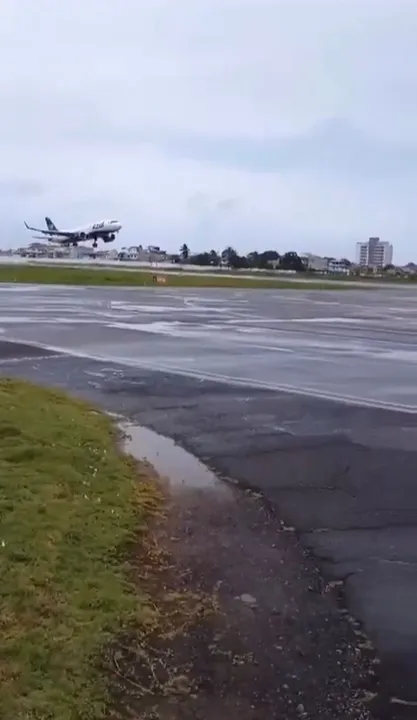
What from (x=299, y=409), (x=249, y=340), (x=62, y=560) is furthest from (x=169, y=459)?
(x=249, y=340)

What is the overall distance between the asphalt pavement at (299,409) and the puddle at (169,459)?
0.56 feet

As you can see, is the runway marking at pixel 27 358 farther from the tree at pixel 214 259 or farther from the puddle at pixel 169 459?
the tree at pixel 214 259

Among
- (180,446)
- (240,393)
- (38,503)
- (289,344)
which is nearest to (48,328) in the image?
(289,344)

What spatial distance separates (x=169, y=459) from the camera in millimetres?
8477

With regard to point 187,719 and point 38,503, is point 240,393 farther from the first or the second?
point 187,719

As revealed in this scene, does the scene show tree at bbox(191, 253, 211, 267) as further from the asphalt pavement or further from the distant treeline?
the asphalt pavement

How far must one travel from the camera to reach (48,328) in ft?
72.3

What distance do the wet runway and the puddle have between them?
3717mm

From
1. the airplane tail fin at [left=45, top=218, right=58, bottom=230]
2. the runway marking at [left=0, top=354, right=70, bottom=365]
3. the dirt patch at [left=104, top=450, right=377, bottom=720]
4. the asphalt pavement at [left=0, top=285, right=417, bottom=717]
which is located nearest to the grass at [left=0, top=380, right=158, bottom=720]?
the dirt patch at [left=104, top=450, right=377, bottom=720]

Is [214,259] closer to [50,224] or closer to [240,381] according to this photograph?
[50,224]

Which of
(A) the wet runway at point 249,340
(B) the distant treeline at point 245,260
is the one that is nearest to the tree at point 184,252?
(B) the distant treeline at point 245,260

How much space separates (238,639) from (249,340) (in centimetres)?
1628

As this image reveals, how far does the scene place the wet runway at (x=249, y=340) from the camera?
14.0 meters

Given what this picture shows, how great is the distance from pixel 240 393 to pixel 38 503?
257 inches
